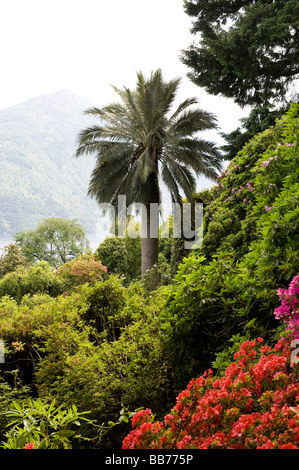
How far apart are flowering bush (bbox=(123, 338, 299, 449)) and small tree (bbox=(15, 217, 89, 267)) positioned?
111 ft

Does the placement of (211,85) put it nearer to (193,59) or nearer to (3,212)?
(193,59)

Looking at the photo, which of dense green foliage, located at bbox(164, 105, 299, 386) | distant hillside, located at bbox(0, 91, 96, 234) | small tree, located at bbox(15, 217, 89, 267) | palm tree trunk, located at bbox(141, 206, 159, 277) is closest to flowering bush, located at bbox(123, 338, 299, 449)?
dense green foliage, located at bbox(164, 105, 299, 386)

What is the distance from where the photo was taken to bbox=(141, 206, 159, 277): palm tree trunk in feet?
40.3

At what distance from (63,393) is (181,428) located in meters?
2.66

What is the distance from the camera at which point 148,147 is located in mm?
11867

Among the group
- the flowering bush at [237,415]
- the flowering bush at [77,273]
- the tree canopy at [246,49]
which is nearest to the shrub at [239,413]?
the flowering bush at [237,415]

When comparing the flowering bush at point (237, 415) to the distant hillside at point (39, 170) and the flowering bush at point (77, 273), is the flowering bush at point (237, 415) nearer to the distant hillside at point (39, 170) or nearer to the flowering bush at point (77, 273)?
the flowering bush at point (77, 273)

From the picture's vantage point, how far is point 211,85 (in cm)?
1386

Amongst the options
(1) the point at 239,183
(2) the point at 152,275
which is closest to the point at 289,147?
(1) the point at 239,183

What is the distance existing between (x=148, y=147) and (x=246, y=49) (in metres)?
4.23

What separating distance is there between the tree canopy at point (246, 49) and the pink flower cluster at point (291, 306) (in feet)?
35.5

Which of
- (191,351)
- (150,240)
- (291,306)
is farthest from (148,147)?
(291,306)

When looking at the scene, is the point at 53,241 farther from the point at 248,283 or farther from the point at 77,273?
the point at 248,283

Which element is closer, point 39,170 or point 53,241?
point 53,241
